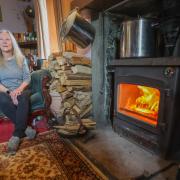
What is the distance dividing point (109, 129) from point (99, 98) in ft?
1.03

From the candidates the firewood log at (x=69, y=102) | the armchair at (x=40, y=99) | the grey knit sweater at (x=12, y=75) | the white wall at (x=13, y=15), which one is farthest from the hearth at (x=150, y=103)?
the white wall at (x=13, y=15)

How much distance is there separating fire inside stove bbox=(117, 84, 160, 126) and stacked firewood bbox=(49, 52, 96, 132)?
18.6 inches

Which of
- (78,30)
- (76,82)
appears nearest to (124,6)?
(78,30)

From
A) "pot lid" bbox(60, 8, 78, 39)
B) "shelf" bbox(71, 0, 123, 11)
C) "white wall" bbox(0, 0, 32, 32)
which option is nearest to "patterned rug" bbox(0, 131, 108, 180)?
"pot lid" bbox(60, 8, 78, 39)

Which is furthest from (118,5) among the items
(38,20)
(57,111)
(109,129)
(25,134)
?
(38,20)

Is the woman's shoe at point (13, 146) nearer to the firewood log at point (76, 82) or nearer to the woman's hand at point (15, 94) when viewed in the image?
the woman's hand at point (15, 94)

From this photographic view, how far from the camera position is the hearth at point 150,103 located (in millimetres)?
1062

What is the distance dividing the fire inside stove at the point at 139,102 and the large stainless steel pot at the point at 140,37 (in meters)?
0.26

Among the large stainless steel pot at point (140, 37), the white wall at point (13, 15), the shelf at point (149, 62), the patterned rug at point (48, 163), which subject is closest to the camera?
the shelf at point (149, 62)

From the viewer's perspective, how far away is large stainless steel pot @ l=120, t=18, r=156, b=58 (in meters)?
1.26

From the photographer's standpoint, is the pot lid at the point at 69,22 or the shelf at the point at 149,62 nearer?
the shelf at the point at 149,62

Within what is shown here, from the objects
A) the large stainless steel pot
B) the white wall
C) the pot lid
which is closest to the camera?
the large stainless steel pot

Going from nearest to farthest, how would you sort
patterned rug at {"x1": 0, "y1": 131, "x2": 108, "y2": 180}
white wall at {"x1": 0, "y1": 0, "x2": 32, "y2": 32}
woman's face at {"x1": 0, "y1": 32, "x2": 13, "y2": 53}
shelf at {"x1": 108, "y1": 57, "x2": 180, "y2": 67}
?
shelf at {"x1": 108, "y1": 57, "x2": 180, "y2": 67}, patterned rug at {"x1": 0, "y1": 131, "x2": 108, "y2": 180}, woman's face at {"x1": 0, "y1": 32, "x2": 13, "y2": 53}, white wall at {"x1": 0, "y1": 0, "x2": 32, "y2": 32}

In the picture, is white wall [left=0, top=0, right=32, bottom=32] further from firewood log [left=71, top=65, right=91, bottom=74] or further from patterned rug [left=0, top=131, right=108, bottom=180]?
patterned rug [left=0, top=131, right=108, bottom=180]
